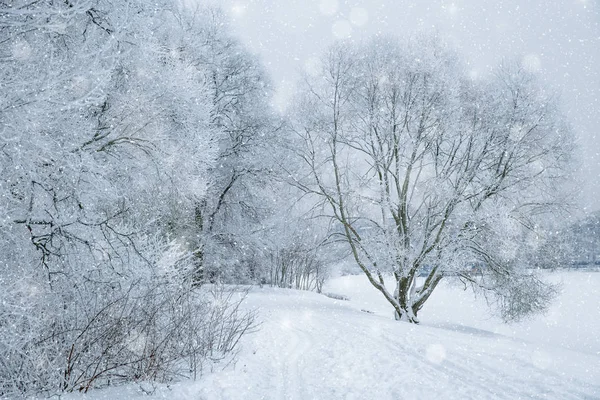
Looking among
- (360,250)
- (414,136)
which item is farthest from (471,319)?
(414,136)

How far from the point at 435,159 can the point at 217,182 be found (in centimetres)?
913

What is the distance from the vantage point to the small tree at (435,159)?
11.7m

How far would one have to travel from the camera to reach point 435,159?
1302 cm

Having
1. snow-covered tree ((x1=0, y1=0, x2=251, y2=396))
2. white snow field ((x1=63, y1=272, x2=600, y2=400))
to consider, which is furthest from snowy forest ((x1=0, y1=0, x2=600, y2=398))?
white snow field ((x1=63, y1=272, x2=600, y2=400))

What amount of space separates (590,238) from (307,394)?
200 ft

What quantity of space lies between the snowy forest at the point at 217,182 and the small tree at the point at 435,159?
63 millimetres

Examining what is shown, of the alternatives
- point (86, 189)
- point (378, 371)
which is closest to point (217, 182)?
point (86, 189)

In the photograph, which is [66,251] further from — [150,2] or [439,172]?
[439,172]

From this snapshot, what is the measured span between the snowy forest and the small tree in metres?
0.06

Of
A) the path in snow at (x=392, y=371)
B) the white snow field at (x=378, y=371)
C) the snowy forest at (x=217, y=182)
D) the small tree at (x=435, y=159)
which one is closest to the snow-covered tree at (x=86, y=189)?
the snowy forest at (x=217, y=182)

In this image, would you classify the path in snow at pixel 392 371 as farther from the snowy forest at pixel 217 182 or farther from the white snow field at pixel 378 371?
the snowy forest at pixel 217 182

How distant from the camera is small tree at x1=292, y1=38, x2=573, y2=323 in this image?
11.7 m

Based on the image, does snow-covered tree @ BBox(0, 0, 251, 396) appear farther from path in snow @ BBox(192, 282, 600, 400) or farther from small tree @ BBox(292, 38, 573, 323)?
small tree @ BBox(292, 38, 573, 323)

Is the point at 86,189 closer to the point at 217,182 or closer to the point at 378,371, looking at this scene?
the point at 378,371
